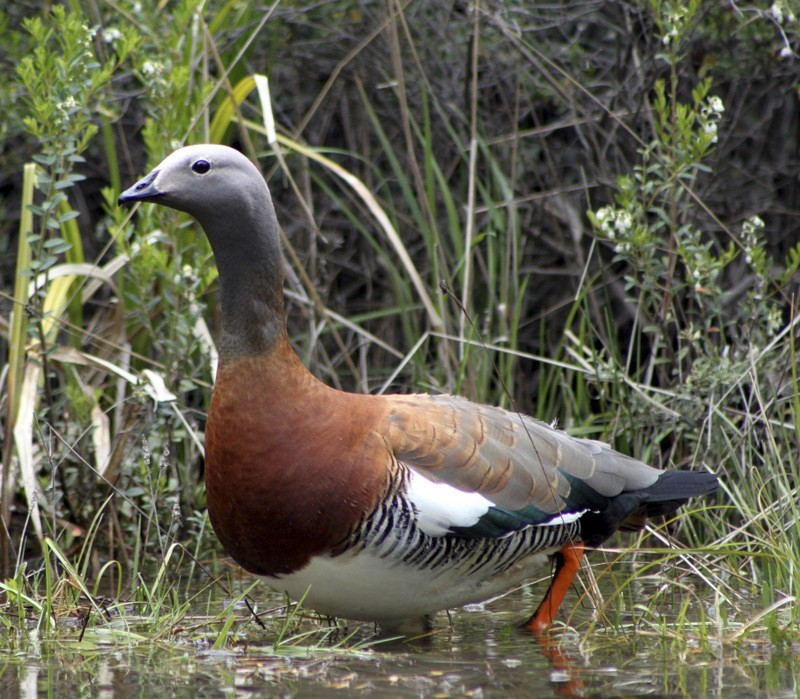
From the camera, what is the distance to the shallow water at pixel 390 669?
339cm

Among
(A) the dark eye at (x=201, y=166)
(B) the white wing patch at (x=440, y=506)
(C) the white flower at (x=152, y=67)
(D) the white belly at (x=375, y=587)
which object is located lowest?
(D) the white belly at (x=375, y=587)

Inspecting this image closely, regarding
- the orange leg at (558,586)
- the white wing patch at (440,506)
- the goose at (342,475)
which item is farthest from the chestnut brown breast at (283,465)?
the orange leg at (558,586)

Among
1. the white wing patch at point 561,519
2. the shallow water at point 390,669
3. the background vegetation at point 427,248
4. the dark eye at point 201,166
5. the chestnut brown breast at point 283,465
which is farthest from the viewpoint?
the background vegetation at point 427,248

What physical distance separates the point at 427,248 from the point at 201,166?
8.59 ft

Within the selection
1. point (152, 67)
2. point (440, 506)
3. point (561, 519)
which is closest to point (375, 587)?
point (440, 506)

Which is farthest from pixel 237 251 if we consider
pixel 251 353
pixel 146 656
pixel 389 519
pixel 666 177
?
pixel 666 177

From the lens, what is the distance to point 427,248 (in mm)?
6578

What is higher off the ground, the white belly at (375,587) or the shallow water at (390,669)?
the white belly at (375,587)

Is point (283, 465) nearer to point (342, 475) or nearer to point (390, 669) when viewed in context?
point (342, 475)

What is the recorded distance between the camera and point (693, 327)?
18.3 feet

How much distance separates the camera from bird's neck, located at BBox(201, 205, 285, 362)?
411cm

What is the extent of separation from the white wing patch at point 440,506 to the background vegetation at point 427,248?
0.67 metres

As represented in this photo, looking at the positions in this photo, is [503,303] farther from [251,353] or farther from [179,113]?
[251,353]

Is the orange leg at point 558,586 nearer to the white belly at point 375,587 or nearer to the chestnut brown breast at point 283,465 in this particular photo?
the white belly at point 375,587
